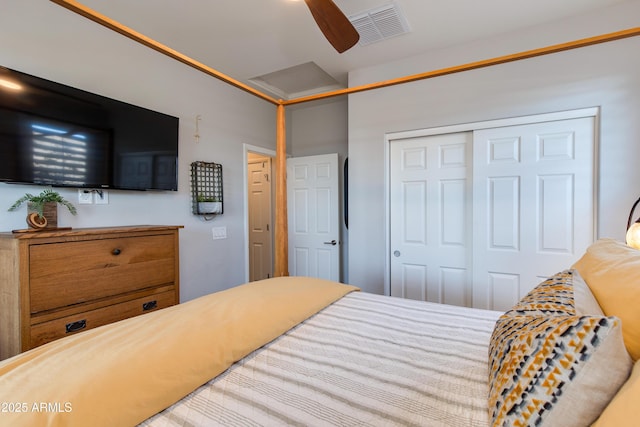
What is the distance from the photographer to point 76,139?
1.93 meters

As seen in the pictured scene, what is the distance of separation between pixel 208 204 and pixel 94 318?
138 centimetres

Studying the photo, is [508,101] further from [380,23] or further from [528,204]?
[380,23]

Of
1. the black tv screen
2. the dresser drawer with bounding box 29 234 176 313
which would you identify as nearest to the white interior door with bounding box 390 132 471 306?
the dresser drawer with bounding box 29 234 176 313

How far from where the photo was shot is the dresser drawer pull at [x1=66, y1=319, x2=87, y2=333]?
1.59 meters

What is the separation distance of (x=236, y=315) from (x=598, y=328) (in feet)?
3.46

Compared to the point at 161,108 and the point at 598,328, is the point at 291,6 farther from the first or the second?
the point at 598,328

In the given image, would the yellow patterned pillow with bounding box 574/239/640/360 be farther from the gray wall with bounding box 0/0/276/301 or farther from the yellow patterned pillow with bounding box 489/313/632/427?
the gray wall with bounding box 0/0/276/301

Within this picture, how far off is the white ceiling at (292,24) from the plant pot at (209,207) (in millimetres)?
1434

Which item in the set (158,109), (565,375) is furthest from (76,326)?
(565,375)

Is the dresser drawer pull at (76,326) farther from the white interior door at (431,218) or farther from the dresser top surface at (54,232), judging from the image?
the white interior door at (431,218)

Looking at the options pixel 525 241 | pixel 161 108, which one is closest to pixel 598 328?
pixel 525 241

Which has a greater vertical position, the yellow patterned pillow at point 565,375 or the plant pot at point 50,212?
the plant pot at point 50,212

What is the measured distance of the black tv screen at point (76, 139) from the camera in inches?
66.5

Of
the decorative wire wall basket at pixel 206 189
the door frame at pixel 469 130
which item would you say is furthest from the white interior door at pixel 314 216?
the decorative wire wall basket at pixel 206 189
